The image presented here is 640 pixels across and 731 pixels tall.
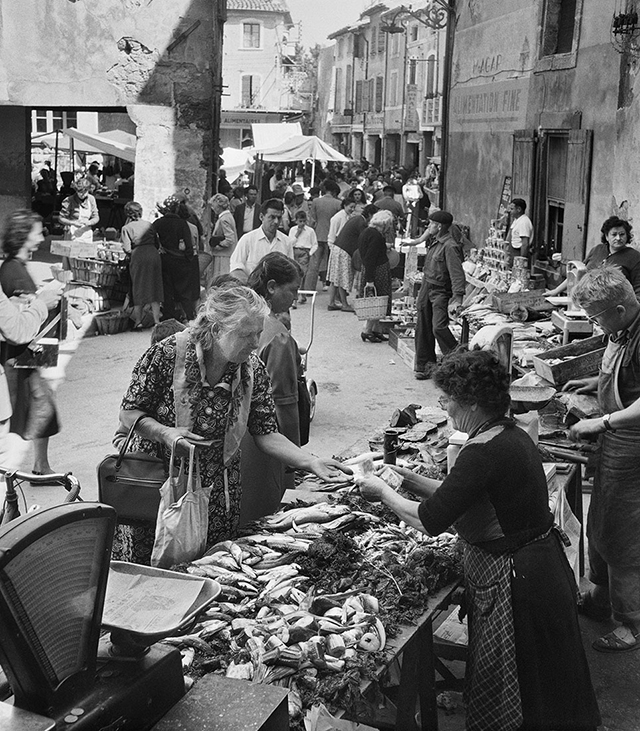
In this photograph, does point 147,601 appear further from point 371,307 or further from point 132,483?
point 371,307

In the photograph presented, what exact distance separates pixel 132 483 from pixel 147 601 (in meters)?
1.37

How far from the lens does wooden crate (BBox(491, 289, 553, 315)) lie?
38.2 ft

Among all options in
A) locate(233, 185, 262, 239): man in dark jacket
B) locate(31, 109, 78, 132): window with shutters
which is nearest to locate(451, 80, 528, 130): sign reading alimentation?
locate(233, 185, 262, 239): man in dark jacket

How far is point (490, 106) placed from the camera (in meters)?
17.1

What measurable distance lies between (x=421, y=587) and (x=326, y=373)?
8.05 meters

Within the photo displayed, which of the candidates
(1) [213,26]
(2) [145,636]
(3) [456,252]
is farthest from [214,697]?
(1) [213,26]

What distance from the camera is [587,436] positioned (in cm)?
506

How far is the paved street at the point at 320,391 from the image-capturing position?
8.49m

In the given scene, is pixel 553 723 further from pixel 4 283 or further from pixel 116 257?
pixel 116 257

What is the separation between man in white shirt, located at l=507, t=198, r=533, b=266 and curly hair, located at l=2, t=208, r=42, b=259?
346 inches

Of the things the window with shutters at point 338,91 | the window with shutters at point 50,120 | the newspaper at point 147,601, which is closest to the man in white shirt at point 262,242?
the newspaper at point 147,601

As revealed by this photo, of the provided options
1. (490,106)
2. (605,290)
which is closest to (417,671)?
(605,290)

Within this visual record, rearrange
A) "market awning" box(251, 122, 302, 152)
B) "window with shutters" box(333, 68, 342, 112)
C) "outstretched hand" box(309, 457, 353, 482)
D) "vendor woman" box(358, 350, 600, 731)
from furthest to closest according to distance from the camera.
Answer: "window with shutters" box(333, 68, 342, 112) < "market awning" box(251, 122, 302, 152) < "outstretched hand" box(309, 457, 353, 482) < "vendor woman" box(358, 350, 600, 731)

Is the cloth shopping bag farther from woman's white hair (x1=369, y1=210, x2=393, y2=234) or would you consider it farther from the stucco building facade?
the stucco building facade
